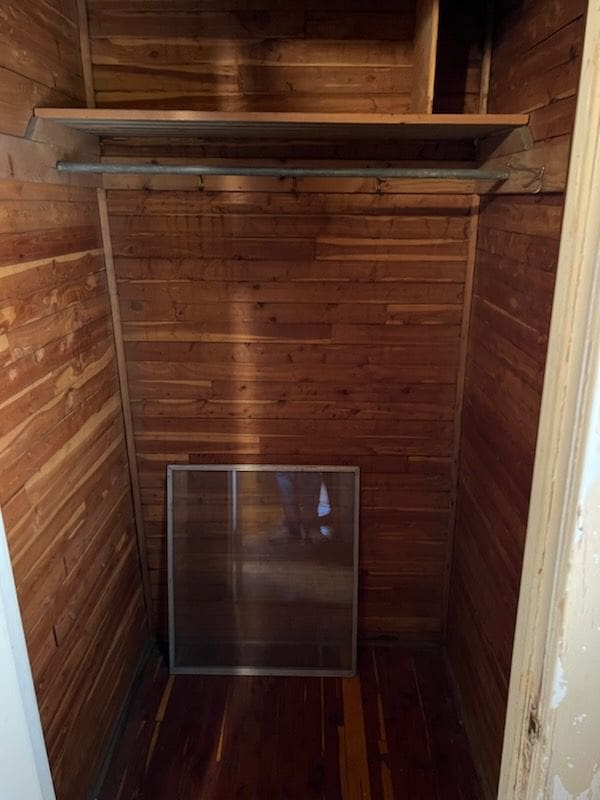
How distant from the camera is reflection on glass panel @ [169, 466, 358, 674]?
7.35 ft

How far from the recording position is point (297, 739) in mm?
2062

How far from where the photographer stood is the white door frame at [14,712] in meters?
0.83

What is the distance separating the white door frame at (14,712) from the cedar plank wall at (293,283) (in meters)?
1.30

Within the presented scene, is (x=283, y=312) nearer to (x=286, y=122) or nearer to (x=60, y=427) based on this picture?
(x=286, y=122)

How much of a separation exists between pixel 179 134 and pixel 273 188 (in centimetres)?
33

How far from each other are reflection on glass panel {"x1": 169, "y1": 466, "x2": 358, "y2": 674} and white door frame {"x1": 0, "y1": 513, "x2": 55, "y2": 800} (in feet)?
4.31

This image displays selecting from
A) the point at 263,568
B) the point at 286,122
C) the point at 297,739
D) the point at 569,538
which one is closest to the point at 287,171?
the point at 286,122

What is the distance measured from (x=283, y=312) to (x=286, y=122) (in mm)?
684

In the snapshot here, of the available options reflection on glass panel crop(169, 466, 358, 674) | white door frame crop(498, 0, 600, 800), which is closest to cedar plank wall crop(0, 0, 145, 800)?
reflection on glass panel crop(169, 466, 358, 674)

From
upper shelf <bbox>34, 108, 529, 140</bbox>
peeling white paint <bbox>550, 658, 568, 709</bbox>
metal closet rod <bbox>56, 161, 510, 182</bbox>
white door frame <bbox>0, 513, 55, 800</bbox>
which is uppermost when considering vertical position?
upper shelf <bbox>34, 108, 529, 140</bbox>

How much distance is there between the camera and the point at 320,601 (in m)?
2.32

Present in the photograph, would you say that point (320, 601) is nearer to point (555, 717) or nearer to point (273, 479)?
point (273, 479)

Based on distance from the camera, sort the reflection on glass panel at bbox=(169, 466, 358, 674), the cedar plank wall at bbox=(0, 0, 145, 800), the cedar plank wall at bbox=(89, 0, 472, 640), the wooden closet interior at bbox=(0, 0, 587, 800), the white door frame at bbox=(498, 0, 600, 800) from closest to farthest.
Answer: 1. the white door frame at bbox=(498, 0, 600, 800)
2. the cedar plank wall at bbox=(0, 0, 145, 800)
3. the wooden closet interior at bbox=(0, 0, 587, 800)
4. the cedar plank wall at bbox=(89, 0, 472, 640)
5. the reflection on glass panel at bbox=(169, 466, 358, 674)

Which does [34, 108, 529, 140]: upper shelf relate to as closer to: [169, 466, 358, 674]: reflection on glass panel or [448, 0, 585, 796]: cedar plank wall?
[448, 0, 585, 796]: cedar plank wall
